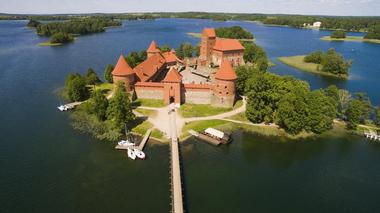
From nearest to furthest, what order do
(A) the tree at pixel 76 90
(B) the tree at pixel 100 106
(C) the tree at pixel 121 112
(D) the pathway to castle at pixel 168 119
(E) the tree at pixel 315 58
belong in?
(C) the tree at pixel 121 112 < (D) the pathway to castle at pixel 168 119 < (B) the tree at pixel 100 106 < (A) the tree at pixel 76 90 < (E) the tree at pixel 315 58

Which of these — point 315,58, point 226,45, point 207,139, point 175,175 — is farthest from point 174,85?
point 315,58

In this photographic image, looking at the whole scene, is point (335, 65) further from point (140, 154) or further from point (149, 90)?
point (140, 154)

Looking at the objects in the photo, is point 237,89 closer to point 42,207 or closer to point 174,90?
point 174,90

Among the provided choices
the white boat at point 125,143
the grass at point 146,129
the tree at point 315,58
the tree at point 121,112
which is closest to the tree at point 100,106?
the tree at point 121,112

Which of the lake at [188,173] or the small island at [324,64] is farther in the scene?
the small island at [324,64]

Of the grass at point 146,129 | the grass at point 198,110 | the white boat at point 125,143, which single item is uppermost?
the grass at point 198,110

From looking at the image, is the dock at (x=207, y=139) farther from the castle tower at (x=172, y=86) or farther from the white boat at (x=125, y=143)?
A: the castle tower at (x=172, y=86)

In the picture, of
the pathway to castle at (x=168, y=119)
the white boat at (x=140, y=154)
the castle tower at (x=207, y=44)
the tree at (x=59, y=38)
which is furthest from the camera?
the tree at (x=59, y=38)
